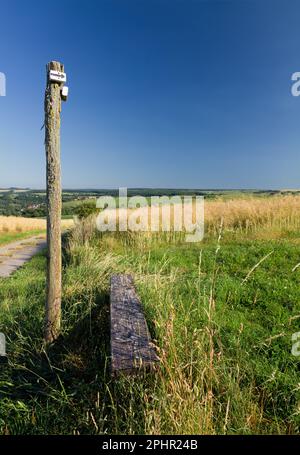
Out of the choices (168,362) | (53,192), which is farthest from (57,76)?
(168,362)

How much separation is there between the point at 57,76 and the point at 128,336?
2627mm

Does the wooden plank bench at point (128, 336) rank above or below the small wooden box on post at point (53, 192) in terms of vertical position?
below

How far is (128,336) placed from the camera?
112 inches

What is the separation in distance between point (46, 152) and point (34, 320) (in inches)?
79.6

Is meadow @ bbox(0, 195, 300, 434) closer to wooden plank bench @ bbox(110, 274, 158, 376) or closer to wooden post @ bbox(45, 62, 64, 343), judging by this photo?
wooden plank bench @ bbox(110, 274, 158, 376)

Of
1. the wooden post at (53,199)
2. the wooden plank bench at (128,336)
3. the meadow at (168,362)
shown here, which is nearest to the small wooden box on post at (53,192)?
the wooden post at (53,199)

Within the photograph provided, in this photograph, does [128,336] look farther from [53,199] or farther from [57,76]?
[57,76]

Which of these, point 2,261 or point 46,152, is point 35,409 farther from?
point 2,261

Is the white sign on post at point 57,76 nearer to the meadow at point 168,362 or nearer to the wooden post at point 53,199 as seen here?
the wooden post at point 53,199

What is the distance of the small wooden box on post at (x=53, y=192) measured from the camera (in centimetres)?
355

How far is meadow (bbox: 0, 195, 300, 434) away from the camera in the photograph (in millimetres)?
2281

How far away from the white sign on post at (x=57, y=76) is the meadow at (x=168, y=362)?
7.22ft

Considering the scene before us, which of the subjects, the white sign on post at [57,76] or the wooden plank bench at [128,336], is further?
the white sign on post at [57,76]
